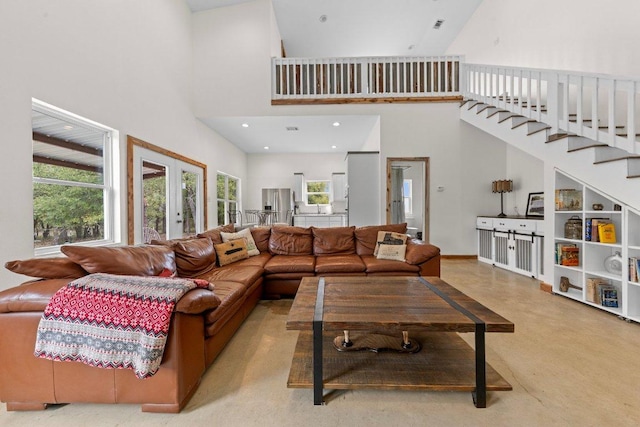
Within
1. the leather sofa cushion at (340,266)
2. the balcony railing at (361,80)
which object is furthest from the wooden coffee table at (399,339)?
the balcony railing at (361,80)

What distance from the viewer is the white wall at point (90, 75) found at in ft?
7.26

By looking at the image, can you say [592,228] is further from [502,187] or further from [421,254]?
[502,187]

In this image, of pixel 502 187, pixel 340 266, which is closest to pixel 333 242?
pixel 340 266

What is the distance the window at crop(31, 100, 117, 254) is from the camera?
8.41 feet

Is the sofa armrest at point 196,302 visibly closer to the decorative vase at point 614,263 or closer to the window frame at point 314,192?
the decorative vase at point 614,263

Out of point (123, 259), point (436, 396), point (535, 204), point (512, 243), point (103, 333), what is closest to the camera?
point (103, 333)

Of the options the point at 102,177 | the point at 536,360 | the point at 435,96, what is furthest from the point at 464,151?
the point at 102,177

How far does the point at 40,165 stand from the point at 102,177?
2.61ft

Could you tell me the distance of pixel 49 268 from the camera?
1729 millimetres

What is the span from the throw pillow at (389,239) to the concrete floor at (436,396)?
1489 mm

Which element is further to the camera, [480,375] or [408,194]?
[408,194]

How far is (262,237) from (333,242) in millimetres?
1052

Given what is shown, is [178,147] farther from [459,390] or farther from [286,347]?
[459,390]

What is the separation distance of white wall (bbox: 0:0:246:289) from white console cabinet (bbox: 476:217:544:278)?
18.8 feet
